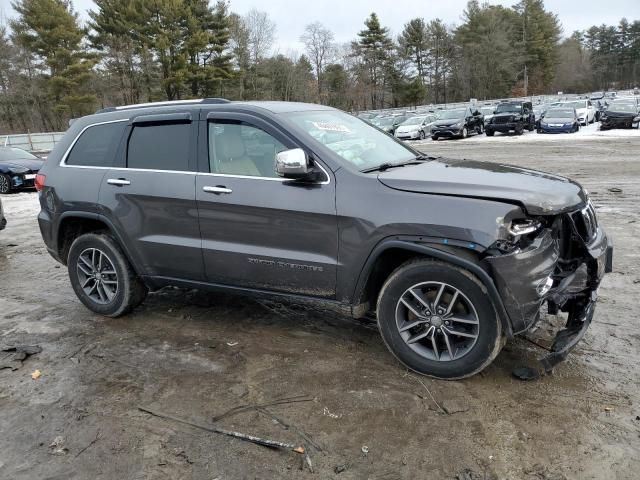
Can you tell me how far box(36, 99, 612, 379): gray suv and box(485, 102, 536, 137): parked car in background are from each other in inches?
983

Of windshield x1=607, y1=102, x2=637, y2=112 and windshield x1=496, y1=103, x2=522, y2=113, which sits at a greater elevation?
windshield x1=496, y1=103, x2=522, y2=113

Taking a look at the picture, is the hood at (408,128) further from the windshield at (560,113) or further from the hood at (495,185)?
the hood at (495,185)

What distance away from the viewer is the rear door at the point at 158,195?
4.21 meters

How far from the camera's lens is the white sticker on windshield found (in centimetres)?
407

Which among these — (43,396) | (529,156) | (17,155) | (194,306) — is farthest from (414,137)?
(43,396)

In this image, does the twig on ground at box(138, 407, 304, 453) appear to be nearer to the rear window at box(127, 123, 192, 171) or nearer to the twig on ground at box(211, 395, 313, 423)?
the twig on ground at box(211, 395, 313, 423)

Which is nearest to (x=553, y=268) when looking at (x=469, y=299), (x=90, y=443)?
(x=469, y=299)

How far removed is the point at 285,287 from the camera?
12.7 feet

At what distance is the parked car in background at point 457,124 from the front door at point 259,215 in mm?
24722

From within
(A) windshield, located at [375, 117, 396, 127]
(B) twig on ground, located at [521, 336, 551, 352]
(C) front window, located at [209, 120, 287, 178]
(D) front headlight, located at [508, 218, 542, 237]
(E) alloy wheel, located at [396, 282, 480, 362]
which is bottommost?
(B) twig on ground, located at [521, 336, 551, 352]

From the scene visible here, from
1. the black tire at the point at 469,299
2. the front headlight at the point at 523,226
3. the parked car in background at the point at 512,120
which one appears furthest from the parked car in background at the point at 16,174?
the parked car in background at the point at 512,120

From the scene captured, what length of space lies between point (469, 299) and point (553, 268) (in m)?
0.55

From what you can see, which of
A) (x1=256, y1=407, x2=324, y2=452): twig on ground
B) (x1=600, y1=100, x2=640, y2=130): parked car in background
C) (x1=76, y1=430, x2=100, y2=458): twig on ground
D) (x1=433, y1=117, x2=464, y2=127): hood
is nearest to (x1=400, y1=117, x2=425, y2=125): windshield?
(x1=433, y1=117, x2=464, y2=127): hood

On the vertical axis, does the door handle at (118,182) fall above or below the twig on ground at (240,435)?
above
